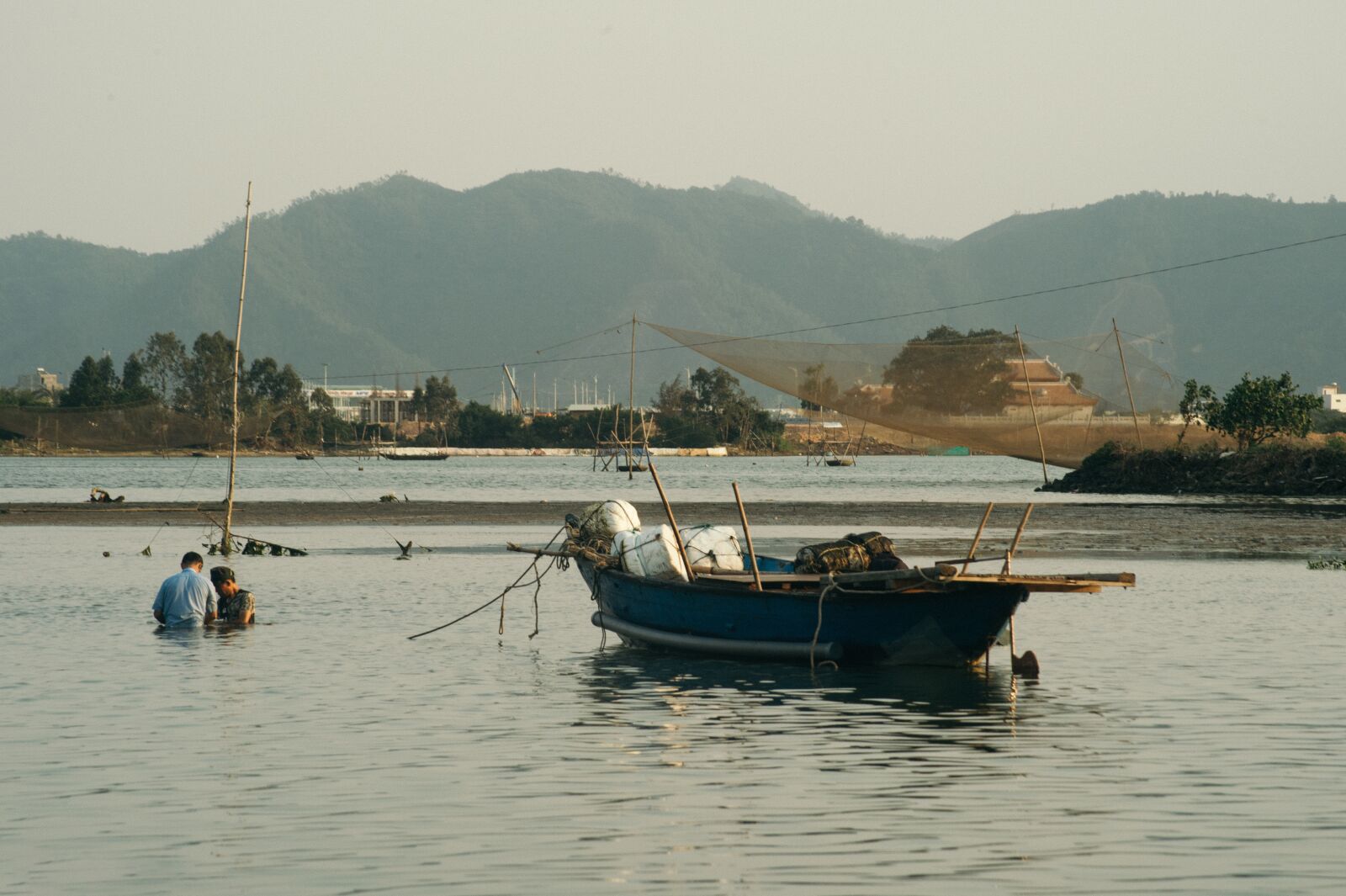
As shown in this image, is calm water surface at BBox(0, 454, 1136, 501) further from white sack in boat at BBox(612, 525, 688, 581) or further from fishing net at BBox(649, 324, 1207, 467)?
white sack in boat at BBox(612, 525, 688, 581)

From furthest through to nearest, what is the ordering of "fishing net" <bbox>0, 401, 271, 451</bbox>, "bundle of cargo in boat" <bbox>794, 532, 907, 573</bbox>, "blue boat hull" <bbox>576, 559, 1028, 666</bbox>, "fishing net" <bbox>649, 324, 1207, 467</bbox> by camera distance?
"fishing net" <bbox>0, 401, 271, 451</bbox> < "fishing net" <bbox>649, 324, 1207, 467</bbox> < "bundle of cargo in boat" <bbox>794, 532, 907, 573</bbox> < "blue boat hull" <bbox>576, 559, 1028, 666</bbox>

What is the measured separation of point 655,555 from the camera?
59.0 ft

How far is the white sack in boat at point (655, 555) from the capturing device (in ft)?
58.6

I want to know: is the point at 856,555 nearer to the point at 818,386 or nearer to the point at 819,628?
the point at 819,628

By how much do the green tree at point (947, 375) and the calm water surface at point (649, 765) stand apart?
90.6ft

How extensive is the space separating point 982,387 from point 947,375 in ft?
10.6

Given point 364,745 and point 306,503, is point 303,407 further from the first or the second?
point 364,745

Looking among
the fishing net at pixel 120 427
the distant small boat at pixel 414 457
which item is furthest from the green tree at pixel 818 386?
the distant small boat at pixel 414 457

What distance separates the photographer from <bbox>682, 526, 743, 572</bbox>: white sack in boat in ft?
61.1

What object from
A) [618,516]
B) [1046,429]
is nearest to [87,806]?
[618,516]

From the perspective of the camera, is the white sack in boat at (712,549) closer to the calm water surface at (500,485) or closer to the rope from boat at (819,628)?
the rope from boat at (819,628)

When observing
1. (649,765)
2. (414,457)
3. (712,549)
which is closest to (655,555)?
(712,549)

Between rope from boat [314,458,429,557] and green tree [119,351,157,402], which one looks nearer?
rope from boat [314,458,429,557]

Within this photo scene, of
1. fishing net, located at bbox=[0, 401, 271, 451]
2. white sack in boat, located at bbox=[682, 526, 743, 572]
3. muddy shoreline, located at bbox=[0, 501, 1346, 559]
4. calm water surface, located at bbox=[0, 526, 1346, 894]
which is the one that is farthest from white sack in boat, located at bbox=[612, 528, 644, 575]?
fishing net, located at bbox=[0, 401, 271, 451]
